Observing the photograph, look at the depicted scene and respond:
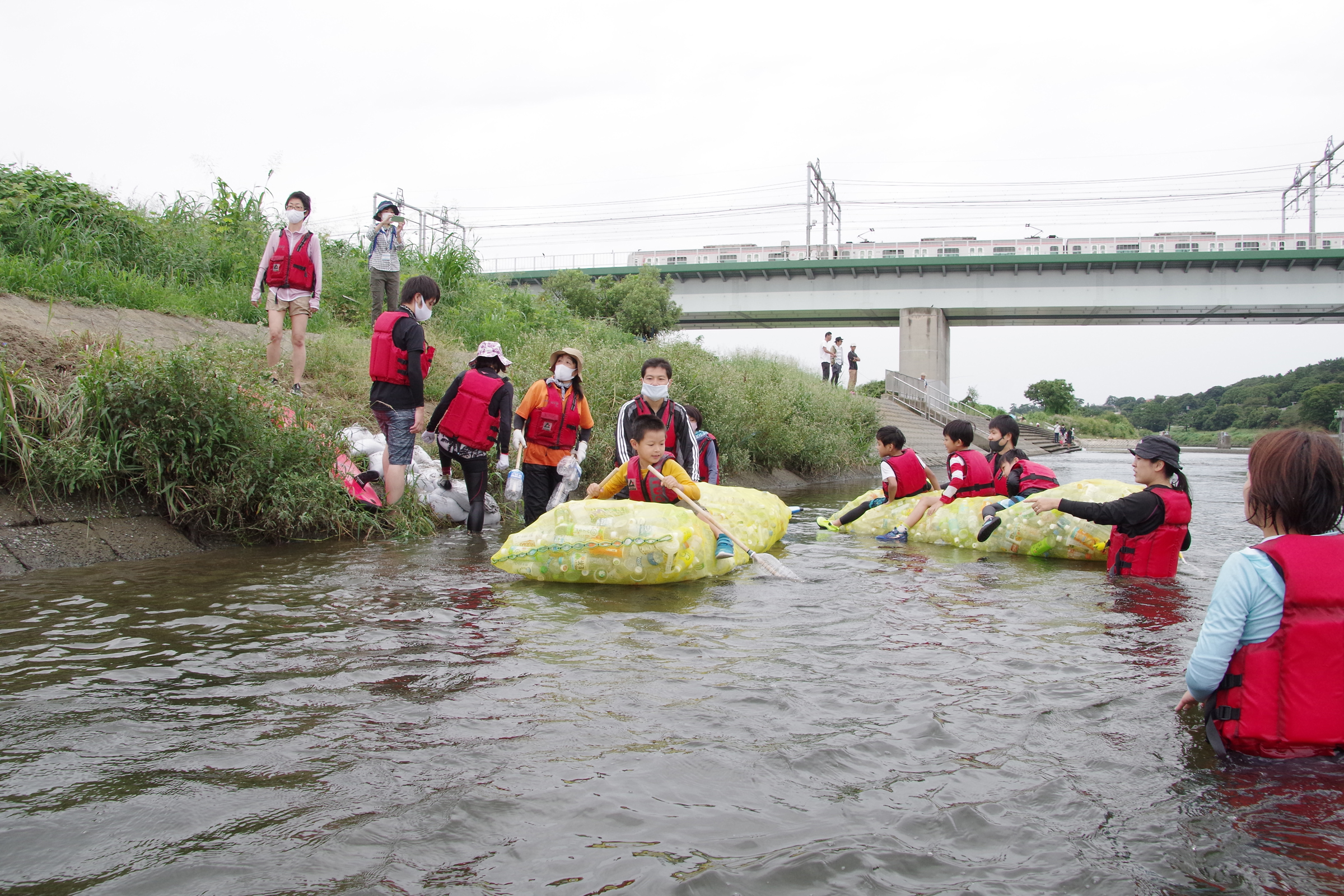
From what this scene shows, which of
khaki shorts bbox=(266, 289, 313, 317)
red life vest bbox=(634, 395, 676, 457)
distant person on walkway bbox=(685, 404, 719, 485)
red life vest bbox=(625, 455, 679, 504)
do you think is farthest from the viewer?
distant person on walkway bbox=(685, 404, 719, 485)

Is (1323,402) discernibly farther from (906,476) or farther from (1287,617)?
(1287,617)

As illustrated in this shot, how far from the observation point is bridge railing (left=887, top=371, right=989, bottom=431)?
3247 cm

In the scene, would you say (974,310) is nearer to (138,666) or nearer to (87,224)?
(87,224)

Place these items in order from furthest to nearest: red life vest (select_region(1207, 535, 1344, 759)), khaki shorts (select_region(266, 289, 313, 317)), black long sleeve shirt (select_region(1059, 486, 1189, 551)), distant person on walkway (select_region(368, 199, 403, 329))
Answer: distant person on walkway (select_region(368, 199, 403, 329))
khaki shorts (select_region(266, 289, 313, 317))
black long sleeve shirt (select_region(1059, 486, 1189, 551))
red life vest (select_region(1207, 535, 1344, 759))

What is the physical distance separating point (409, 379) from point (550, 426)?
1331 mm

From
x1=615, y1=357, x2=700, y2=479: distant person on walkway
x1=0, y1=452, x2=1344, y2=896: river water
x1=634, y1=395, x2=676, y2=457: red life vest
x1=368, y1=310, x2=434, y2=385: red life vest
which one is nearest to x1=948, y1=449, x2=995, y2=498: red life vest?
x1=615, y1=357, x2=700, y2=479: distant person on walkway

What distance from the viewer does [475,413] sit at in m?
7.61

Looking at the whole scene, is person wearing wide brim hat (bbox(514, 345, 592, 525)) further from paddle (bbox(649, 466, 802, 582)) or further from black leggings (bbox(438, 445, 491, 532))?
paddle (bbox(649, 466, 802, 582))

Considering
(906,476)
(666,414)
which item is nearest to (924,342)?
(906,476)

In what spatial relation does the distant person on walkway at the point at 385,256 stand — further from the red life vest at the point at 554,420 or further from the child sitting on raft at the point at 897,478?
the child sitting on raft at the point at 897,478

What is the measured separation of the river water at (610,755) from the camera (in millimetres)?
2238

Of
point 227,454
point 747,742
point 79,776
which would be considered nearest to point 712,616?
point 747,742

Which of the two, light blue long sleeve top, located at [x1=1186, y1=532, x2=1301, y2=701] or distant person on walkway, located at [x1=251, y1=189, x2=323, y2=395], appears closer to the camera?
light blue long sleeve top, located at [x1=1186, y1=532, x2=1301, y2=701]

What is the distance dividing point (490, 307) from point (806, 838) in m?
16.2
